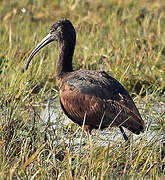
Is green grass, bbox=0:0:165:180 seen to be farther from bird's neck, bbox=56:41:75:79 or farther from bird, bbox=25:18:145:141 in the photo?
bird's neck, bbox=56:41:75:79

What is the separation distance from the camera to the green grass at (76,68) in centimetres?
464

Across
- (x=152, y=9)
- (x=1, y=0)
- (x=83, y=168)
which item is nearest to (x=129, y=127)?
(x=83, y=168)

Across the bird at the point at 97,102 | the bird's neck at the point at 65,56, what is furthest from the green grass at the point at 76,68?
the bird's neck at the point at 65,56

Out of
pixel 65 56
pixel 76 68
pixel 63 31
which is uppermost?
pixel 63 31

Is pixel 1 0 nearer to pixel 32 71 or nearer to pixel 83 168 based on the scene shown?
pixel 32 71

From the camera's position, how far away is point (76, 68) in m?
7.77

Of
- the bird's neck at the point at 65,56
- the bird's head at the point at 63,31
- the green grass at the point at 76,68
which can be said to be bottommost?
the green grass at the point at 76,68

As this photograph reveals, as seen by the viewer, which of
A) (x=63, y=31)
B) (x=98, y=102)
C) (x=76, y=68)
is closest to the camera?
(x=98, y=102)

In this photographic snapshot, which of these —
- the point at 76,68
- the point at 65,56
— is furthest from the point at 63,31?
the point at 76,68

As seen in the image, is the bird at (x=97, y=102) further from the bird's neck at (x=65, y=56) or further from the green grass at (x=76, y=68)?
the bird's neck at (x=65, y=56)

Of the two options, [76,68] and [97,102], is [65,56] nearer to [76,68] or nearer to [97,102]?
[97,102]

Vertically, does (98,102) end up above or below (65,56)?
below

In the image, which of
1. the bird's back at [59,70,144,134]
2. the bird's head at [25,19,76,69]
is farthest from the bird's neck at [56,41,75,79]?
the bird's back at [59,70,144,134]

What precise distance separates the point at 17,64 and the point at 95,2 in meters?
3.94
